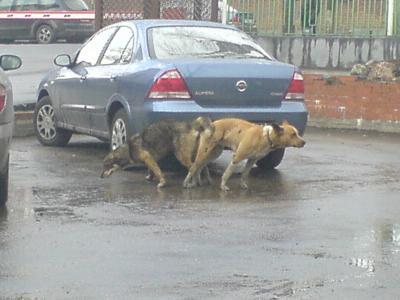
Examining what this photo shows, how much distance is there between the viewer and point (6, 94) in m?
8.57

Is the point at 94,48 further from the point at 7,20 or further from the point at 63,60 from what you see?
the point at 7,20

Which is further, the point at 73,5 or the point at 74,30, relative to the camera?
the point at 74,30

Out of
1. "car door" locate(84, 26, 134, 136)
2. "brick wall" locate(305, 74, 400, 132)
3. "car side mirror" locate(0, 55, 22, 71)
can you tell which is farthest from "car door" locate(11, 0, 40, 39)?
"car side mirror" locate(0, 55, 22, 71)

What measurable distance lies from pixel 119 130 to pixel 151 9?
239 inches

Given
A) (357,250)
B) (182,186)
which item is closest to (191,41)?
(182,186)

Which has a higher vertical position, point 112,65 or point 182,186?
Answer: point 112,65

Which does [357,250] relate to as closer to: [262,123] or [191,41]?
[262,123]

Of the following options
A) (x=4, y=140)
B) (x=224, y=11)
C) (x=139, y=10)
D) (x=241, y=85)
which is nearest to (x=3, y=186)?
(x=4, y=140)

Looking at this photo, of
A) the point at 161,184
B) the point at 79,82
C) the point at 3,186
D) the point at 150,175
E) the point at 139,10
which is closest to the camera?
the point at 3,186

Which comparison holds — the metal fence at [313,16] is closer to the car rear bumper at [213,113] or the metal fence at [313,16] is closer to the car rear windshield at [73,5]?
the car rear bumper at [213,113]

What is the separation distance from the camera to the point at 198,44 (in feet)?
36.2

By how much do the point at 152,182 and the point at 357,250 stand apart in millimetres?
3156

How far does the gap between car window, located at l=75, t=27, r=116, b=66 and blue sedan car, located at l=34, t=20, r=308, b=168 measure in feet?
0.07

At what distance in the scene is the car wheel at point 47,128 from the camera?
42.7 feet
